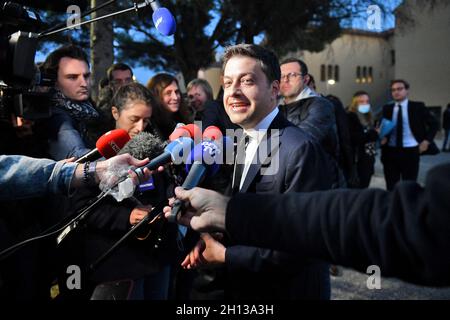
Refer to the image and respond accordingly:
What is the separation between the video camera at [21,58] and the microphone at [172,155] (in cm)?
58

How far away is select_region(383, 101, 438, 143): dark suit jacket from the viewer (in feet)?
15.4

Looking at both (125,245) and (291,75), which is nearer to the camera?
(125,245)

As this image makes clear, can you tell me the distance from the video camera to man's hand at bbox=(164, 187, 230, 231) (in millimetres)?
795

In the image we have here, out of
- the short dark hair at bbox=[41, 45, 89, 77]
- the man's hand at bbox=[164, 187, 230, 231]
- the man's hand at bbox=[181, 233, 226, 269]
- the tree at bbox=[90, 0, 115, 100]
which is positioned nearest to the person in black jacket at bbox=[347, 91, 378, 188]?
the tree at bbox=[90, 0, 115, 100]

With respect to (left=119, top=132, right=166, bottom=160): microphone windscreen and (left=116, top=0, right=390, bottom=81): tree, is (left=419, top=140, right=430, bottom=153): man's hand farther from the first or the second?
(left=119, top=132, right=166, bottom=160): microphone windscreen

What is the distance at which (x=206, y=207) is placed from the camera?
105 centimetres

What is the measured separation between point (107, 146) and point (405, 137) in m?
4.07

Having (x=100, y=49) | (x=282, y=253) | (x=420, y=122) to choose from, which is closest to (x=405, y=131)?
(x=420, y=122)

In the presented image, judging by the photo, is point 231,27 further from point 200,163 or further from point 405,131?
point 200,163

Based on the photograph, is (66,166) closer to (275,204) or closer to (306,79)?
(275,204)

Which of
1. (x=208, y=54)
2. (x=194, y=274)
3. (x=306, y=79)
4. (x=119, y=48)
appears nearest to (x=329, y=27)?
(x=208, y=54)

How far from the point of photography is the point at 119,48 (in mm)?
10094

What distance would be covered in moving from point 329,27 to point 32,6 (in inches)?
260

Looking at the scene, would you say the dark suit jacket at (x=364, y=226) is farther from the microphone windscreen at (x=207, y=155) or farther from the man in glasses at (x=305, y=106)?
the man in glasses at (x=305, y=106)
